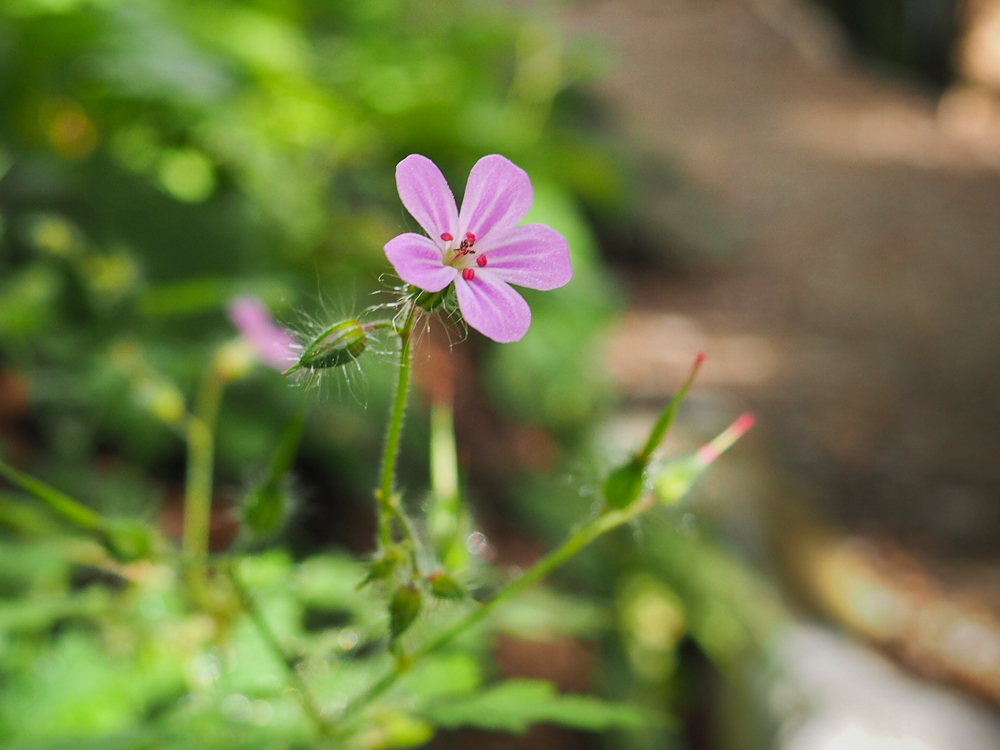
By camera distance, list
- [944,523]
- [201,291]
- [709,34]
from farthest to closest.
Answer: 1. [709,34]
2. [944,523]
3. [201,291]

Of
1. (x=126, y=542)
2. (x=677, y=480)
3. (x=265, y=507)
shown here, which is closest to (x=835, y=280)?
(x=677, y=480)

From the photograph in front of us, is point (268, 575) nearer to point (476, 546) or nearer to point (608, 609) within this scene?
point (476, 546)

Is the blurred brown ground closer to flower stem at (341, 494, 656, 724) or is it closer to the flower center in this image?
flower stem at (341, 494, 656, 724)

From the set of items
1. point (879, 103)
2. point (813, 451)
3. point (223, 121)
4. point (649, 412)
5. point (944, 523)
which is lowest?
point (944, 523)

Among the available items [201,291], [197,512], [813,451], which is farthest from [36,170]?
[813,451]

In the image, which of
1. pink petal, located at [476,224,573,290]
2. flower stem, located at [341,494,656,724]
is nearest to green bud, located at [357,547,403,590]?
flower stem, located at [341,494,656,724]

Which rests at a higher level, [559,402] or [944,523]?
[559,402]
